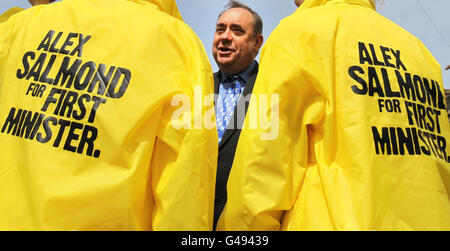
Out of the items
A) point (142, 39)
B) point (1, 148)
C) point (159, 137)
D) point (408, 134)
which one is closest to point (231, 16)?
point (142, 39)

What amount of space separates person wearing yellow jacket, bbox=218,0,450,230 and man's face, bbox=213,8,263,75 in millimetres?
980

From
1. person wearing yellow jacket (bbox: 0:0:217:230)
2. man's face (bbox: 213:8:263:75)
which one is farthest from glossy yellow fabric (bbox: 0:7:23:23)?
man's face (bbox: 213:8:263:75)

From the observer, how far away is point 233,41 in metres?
3.06

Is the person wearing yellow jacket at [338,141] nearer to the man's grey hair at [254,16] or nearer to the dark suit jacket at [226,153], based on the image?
the dark suit jacket at [226,153]

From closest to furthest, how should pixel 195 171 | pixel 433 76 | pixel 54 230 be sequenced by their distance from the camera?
pixel 54 230 < pixel 195 171 < pixel 433 76

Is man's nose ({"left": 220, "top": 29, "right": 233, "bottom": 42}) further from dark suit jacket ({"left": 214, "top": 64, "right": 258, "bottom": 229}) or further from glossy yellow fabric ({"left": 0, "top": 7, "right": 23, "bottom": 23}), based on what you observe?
glossy yellow fabric ({"left": 0, "top": 7, "right": 23, "bottom": 23})

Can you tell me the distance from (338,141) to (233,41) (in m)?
1.46

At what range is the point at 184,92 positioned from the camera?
199 cm

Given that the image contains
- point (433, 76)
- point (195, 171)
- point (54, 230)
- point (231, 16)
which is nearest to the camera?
point (54, 230)

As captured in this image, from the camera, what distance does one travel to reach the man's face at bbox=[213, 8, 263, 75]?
3051 millimetres

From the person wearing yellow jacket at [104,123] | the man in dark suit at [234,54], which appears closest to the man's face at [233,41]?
the man in dark suit at [234,54]

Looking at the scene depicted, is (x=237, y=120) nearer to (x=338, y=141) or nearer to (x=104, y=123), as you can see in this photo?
(x=338, y=141)

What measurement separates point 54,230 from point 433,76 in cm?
214

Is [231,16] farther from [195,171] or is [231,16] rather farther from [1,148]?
[1,148]
